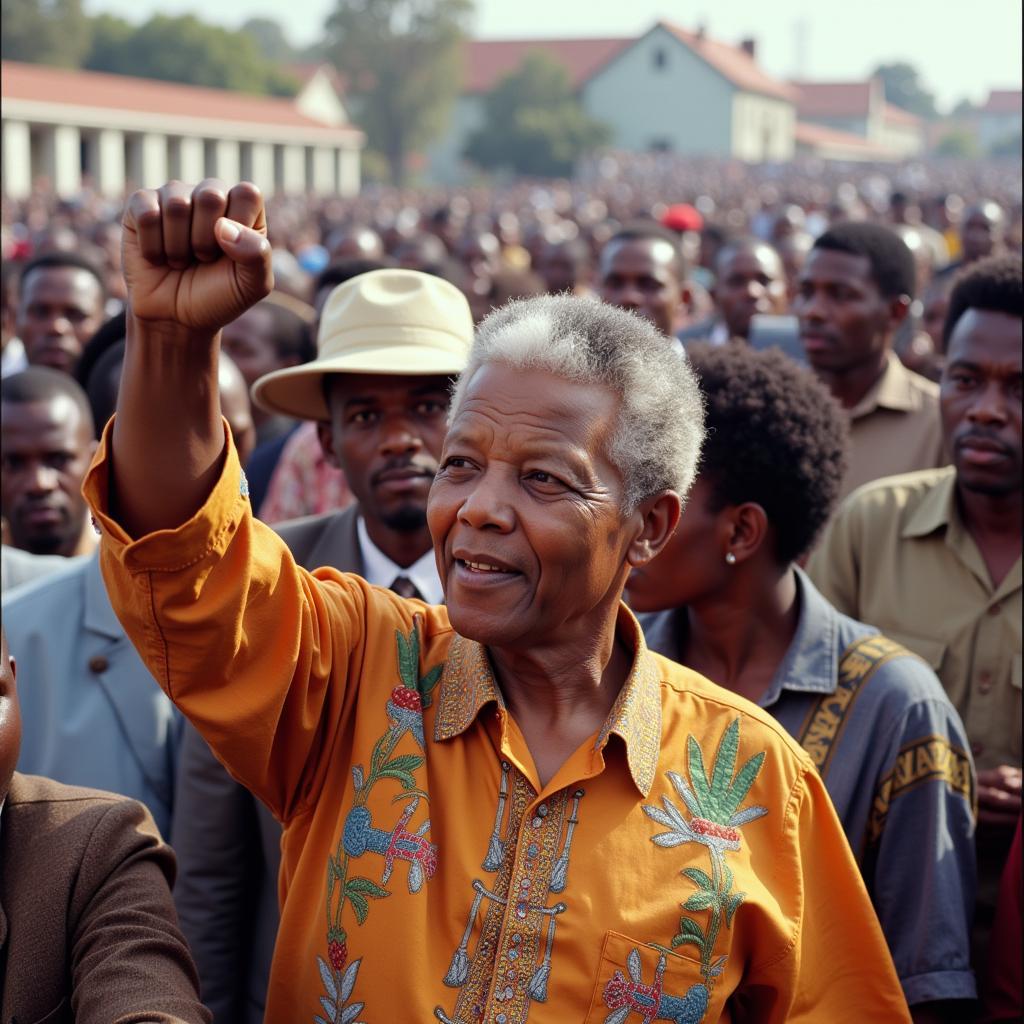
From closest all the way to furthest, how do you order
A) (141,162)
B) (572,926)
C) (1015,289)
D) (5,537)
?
(572,926) < (1015,289) < (5,537) < (141,162)

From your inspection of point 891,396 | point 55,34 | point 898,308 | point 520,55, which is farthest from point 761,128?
point 891,396

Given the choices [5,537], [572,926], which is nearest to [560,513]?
[572,926]

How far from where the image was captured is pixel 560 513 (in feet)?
6.80

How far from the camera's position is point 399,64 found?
81.9m

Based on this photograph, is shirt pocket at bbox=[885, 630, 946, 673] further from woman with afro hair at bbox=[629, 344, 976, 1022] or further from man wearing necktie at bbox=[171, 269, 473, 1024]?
man wearing necktie at bbox=[171, 269, 473, 1024]

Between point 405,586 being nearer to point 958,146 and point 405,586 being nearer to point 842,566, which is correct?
point 842,566

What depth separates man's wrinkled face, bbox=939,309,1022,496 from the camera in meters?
3.59

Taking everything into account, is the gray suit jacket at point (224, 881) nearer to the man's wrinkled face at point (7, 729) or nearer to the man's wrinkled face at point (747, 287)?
the man's wrinkled face at point (7, 729)

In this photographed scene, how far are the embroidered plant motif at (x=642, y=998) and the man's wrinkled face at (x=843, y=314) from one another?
3.78 meters

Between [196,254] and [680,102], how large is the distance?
83.0 metres

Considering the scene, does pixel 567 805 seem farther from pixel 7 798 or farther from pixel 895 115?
pixel 895 115

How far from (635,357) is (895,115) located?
119663 millimetres

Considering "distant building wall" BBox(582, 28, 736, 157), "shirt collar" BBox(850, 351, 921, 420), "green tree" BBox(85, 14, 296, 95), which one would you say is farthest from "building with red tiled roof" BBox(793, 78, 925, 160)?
"shirt collar" BBox(850, 351, 921, 420)

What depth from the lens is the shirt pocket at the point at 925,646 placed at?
3437 millimetres
